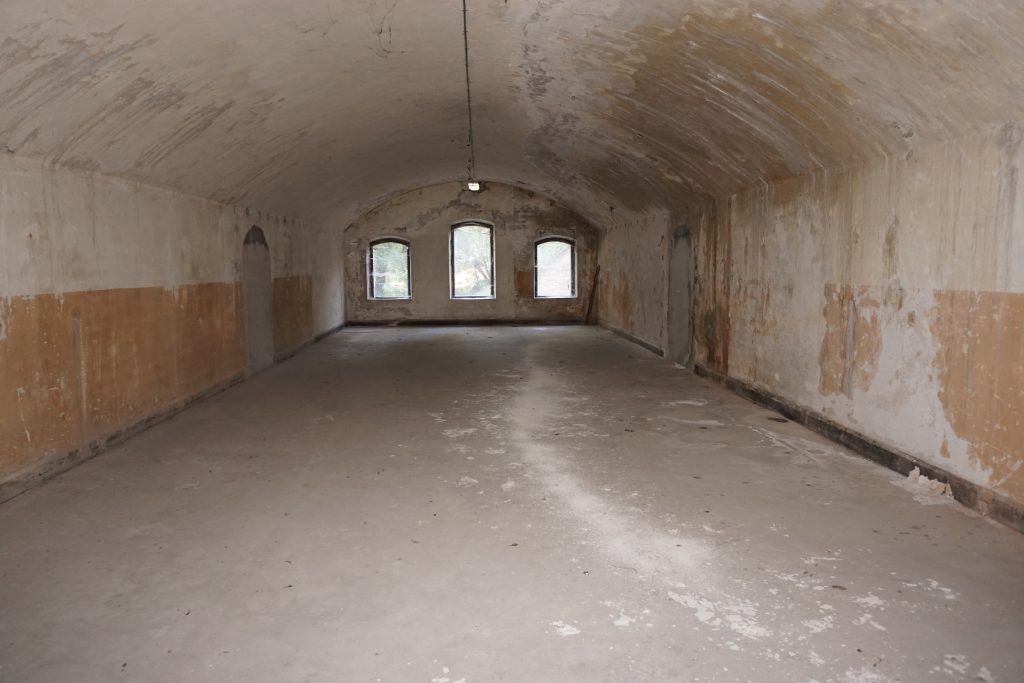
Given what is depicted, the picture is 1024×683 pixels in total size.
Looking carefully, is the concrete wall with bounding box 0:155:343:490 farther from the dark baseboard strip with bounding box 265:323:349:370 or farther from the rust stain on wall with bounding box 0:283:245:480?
the dark baseboard strip with bounding box 265:323:349:370

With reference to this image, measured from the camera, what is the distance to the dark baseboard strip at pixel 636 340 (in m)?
11.6

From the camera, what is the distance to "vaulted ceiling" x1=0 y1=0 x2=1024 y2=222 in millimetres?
3852

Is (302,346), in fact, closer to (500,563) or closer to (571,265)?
(571,265)

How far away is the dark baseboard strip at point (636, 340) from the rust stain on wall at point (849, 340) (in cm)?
520

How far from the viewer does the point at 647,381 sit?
29.1 ft

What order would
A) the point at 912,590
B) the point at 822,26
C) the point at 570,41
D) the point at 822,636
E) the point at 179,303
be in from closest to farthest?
the point at 822,636 → the point at 912,590 → the point at 822,26 → the point at 570,41 → the point at 179,303

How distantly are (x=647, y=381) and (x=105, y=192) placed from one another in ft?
19.3

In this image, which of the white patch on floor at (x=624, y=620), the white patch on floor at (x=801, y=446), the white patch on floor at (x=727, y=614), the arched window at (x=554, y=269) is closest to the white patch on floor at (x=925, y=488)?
the white patch on floor at (x=801, y=446)

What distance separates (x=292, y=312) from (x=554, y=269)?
28.1 feet

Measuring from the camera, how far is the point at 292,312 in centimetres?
1192

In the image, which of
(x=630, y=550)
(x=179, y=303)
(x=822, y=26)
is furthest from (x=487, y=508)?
(x=179, y=303)

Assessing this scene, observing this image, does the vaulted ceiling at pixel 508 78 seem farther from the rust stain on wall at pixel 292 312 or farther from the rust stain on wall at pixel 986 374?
the rust stain on wall at pixel 292 312

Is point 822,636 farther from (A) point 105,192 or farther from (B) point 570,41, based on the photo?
(A) point 105,192

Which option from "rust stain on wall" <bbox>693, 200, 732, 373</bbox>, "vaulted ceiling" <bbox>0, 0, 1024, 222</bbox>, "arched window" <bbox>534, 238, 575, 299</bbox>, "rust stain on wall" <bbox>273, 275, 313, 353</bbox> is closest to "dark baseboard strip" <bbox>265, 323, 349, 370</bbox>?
"rust stain on wall" <bbox>273, 275, 313, 353</bbox>
